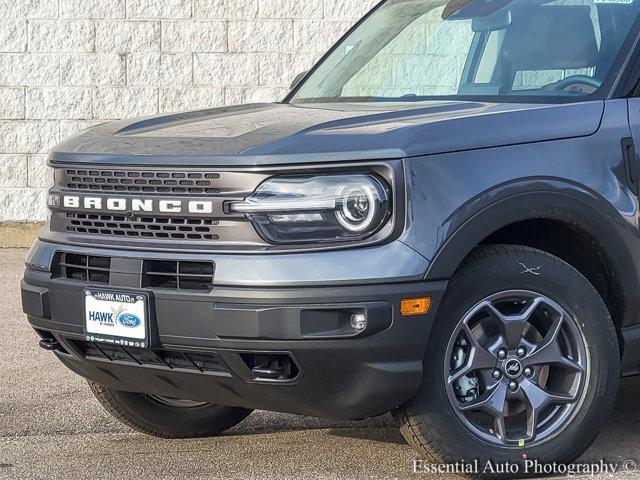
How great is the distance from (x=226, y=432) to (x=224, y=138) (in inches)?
59.3

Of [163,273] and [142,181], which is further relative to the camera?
[142,181]

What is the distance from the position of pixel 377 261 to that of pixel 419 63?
1.60 m

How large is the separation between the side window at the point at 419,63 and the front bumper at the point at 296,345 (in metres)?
1.39

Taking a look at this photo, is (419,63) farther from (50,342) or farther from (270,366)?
(50,342)

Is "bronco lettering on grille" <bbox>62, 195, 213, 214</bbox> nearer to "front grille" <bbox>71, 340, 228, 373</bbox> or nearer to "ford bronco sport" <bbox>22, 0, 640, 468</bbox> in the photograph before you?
"ford bronco sport" <bbox>22, 0, 640, 468</bbox>

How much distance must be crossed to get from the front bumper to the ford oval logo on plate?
0.21 ft

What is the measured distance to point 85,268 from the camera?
4.37 meters

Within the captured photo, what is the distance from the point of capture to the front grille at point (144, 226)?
4.14m

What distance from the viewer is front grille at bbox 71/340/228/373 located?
4.16 metres

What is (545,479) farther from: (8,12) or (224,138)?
(8,12)

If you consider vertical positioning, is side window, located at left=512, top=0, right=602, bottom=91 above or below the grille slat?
above

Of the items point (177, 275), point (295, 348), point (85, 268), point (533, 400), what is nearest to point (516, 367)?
point (533, 400)

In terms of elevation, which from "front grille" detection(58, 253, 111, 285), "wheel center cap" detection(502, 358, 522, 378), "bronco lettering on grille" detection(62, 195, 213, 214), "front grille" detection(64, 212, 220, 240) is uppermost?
"bronco lettering on grille" detection(62, 195, 213, 214)

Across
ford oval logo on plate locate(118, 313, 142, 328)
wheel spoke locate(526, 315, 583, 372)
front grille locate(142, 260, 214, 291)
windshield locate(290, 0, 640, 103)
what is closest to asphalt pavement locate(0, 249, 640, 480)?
wheel spoke locate(526, 315, 583, 372)
